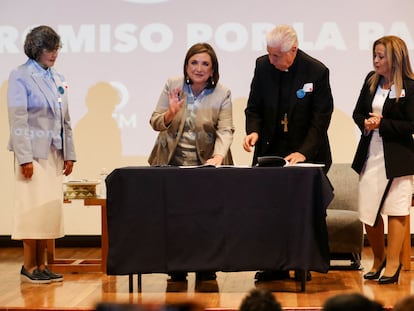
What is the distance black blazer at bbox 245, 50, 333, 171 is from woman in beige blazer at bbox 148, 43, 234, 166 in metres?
0.20

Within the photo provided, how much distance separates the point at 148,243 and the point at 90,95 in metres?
3.02

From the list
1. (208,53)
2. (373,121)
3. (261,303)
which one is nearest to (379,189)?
(373,121)

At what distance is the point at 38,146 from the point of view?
5.02m

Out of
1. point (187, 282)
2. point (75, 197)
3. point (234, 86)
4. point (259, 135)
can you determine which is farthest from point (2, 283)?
point (234, 86)

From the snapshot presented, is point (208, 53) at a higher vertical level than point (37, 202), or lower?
higher

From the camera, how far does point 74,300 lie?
4430 millimetres

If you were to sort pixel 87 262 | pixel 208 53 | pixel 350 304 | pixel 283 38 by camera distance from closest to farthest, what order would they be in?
1. pixel 350 304
2. pixel 283 38
3. pixel 208 53
4. pixel 87 262

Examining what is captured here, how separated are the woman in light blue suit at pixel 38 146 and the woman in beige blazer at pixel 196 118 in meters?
0.70

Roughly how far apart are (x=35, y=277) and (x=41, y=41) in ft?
4.74


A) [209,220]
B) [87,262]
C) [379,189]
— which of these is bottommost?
[87,262]

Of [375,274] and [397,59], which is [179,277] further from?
[397,59]

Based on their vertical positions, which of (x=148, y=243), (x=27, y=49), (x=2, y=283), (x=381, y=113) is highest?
(x=27, y=49)

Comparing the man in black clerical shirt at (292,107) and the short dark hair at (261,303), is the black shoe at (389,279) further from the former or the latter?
the short dark hair at (261,303)

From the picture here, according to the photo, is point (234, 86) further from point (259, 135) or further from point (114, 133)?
point (259, 135)
